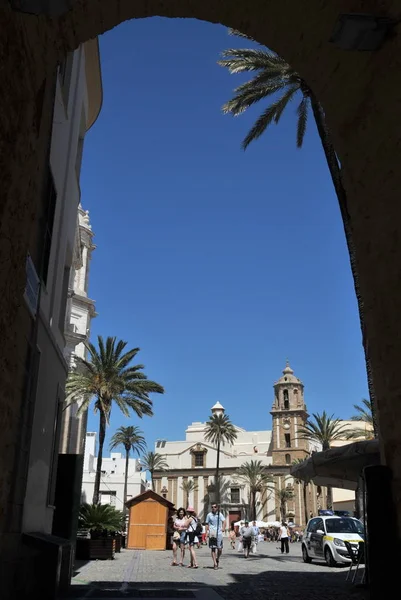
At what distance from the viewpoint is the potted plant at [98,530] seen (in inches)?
711

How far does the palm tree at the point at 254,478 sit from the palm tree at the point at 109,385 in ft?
147

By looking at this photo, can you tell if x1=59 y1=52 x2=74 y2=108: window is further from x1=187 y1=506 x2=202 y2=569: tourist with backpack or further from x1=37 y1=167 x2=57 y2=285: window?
x1=187 y1=506 x2=202 y2=569: tourist with backpack

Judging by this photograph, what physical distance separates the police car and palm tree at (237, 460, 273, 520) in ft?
178

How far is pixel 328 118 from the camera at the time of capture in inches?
268

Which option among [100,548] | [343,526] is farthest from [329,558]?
[100,548]

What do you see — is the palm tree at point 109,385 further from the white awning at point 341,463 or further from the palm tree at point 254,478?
the palm tree at point 254,478

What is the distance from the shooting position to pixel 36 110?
6.52m

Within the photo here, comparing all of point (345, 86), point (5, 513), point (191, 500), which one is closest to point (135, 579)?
point (5, 513)

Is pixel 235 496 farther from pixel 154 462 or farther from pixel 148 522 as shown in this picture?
pixel 148 522

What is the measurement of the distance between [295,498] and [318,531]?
192 ft

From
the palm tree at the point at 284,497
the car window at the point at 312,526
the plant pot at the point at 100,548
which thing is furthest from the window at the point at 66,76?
the palm tree at the point at 284,497

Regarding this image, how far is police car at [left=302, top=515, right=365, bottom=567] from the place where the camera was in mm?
16497

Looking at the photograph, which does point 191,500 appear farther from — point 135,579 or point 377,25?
point 377,25

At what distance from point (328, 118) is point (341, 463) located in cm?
617
